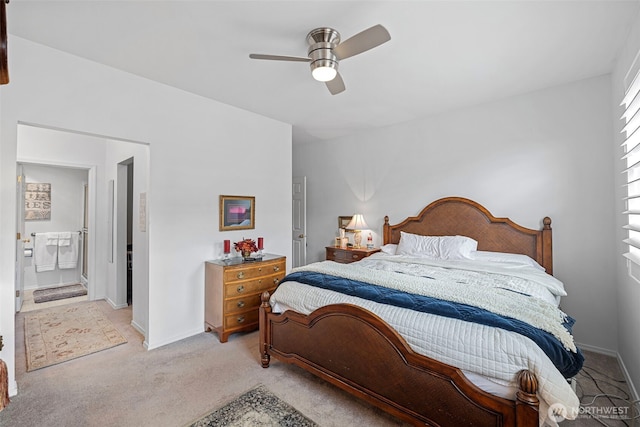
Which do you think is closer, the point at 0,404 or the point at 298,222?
the point at 0,404

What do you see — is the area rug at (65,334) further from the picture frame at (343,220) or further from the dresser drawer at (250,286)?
the picture frame at (343,220)

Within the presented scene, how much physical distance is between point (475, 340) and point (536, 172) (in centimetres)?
259

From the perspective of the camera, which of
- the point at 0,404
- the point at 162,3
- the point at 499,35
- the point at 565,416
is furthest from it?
the point at 499,35

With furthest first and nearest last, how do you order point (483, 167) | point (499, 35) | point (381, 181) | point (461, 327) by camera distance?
point (381, 181) → point (483, 167) → point (499, 35) → point (461, 327)

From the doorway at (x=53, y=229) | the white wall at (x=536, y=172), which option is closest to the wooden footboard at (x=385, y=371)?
the white wall at (x=536, y=172)

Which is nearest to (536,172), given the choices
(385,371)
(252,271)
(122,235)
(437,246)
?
(437,246)

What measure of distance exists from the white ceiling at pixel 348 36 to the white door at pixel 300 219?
2.17m

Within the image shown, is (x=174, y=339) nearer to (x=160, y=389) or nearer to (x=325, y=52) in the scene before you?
(x=160, y=389)

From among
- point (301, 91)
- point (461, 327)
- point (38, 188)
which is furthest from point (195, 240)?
point (38, 188)

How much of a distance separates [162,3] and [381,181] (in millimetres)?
3416

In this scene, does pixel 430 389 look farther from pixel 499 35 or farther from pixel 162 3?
pixel 162 3

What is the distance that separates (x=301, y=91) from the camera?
10.6 ft

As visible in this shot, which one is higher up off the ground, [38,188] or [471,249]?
[38,188]

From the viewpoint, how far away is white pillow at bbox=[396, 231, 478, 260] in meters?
3.31
